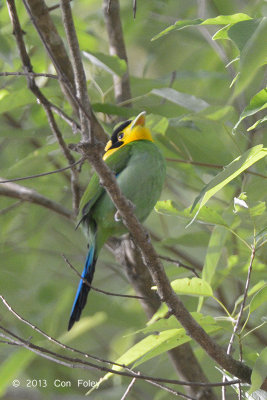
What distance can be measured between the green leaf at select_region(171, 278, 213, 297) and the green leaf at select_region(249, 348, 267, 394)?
0.25m

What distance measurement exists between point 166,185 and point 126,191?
1.14m

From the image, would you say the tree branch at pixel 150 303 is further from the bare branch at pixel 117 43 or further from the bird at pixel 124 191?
the bare branch at pixel 117 43

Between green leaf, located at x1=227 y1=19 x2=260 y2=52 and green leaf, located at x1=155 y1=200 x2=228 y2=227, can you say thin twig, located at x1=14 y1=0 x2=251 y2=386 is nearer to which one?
green leaf, located at x1=155 y1=200 x2=228 y2=227

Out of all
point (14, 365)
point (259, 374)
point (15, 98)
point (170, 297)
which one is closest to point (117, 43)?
point (15, 98)

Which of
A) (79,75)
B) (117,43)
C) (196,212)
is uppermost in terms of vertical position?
(79,75)

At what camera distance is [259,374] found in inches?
69.1

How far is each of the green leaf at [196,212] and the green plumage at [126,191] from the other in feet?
2.32

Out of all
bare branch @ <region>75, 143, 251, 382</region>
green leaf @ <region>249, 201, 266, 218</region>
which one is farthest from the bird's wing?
green leaf @ <region>249, 201, 266, 218</region>

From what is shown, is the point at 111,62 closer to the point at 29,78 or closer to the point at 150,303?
the point at 29,78

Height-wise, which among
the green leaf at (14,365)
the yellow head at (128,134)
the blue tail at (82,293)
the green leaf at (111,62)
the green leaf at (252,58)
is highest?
the green leaf at (252,58)

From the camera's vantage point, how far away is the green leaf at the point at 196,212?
1.95 m

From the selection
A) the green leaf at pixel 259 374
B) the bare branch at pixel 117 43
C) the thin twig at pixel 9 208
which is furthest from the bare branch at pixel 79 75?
the thin twig at pixel 9 208

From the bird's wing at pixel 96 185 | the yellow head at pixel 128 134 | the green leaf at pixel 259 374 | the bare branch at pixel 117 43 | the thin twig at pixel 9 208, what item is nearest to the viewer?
the green leaf at pixel 259 374

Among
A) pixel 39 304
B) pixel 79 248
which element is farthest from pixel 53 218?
pixel 39 304
